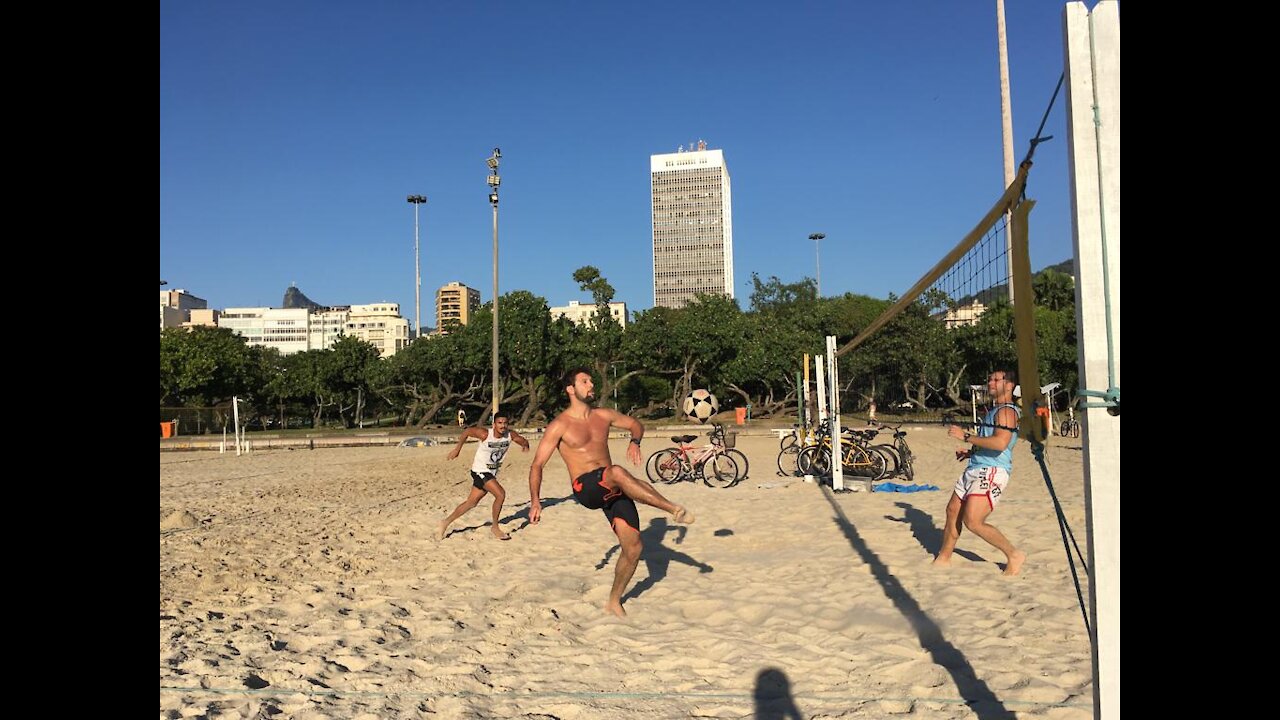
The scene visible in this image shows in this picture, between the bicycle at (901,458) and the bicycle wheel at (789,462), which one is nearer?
the bicycle at (901,458)

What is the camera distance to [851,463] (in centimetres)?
1184

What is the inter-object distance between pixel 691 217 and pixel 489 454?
151 metres

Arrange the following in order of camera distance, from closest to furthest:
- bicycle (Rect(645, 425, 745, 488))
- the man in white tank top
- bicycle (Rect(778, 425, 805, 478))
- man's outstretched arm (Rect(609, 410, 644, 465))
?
man's outstretched arm (Rect(609, 410, 644, 465)), the man in white tank top, bicycle (Rect(645, 425, 745, 488)), bicycle (Rect(778, 425, 805, 478))

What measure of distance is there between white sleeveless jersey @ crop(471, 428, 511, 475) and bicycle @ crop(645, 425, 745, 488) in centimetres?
474

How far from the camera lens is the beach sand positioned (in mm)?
3451

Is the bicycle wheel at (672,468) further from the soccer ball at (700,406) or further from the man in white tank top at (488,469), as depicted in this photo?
the man in white tank top at (488,469)

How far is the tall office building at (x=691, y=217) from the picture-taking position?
15425 cm

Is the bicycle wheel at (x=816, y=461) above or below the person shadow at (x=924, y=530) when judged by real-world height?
above

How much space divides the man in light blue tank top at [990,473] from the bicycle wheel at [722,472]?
6.14m

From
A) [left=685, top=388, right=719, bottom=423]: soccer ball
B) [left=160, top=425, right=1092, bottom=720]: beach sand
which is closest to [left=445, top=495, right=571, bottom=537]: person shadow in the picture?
[left=160, top=425, right=1092, bottom=720]: beach sand

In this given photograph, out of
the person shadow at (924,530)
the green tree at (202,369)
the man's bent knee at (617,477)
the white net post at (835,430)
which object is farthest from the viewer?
the green tree at (202,369)

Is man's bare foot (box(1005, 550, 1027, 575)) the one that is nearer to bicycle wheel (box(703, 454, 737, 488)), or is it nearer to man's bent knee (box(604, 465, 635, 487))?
man's bent knee (box(604, 465, 635, 487))

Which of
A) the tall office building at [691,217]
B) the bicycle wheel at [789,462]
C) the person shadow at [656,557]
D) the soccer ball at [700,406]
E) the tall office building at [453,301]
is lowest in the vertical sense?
the person shadow at [656,557]

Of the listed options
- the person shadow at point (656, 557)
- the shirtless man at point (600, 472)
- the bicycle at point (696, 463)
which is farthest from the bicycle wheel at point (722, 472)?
the shirtless man at point (600, 472)
